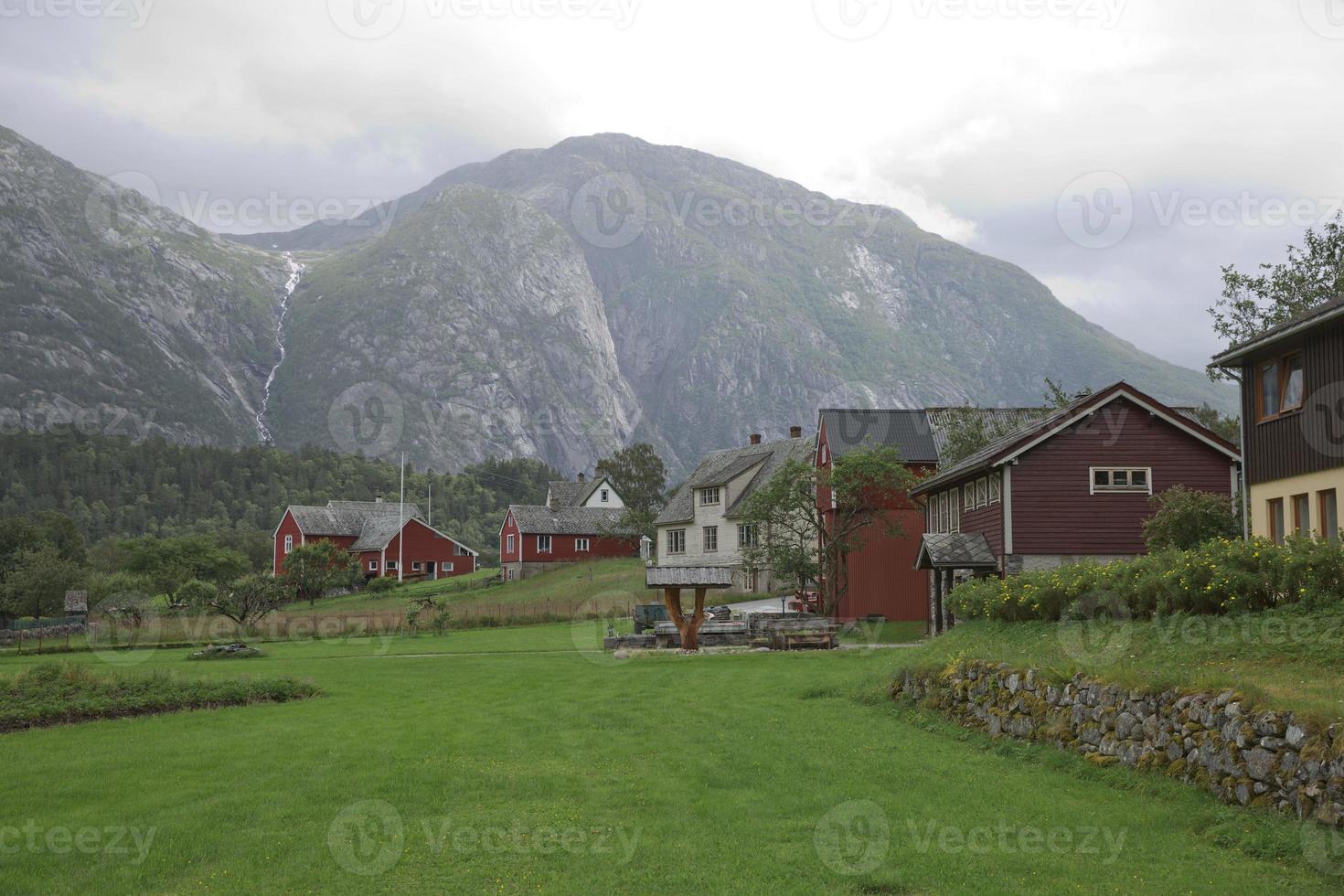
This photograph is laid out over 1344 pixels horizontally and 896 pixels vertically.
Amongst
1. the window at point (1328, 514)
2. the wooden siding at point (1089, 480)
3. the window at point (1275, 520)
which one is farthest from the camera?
the wooden siding at point (1089, 480)

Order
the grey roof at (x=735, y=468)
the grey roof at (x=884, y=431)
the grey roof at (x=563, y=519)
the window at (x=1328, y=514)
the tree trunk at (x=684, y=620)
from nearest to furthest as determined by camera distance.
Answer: the window at (x=1328, y=514) → the tree trunk at (x=684, y=620) → the grey roof at (x=884, y=431) → the grey roof at (x=735, y=468) → the grey roof at (x=563, y=519)

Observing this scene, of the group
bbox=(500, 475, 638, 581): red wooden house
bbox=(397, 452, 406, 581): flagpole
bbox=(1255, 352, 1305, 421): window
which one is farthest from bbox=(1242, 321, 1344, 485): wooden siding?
bbox=(397, 452, 406, 581): flagpole

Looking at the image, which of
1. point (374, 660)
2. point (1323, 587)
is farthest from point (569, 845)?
point (374, 660)

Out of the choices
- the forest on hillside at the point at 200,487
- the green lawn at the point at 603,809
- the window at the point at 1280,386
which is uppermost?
the forest on hillside at the point at 200,487

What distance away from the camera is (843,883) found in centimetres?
937

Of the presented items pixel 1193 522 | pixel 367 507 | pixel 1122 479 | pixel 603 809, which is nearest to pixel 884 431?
pixel 1122 479

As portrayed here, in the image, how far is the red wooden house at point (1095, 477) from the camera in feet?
118

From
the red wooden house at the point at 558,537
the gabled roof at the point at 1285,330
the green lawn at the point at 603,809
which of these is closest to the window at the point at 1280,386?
the gabled roof at the point at 1285,330

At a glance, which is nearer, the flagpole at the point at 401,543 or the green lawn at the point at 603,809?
the green lawn at the point at 603,809

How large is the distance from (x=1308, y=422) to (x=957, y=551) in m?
14.5

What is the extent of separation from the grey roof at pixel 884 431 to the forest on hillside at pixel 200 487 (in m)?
84.3

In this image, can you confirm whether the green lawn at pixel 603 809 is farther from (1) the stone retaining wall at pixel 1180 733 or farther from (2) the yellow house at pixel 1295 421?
(2) the yellow house at pixel 1295 421

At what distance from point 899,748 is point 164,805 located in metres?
9.53

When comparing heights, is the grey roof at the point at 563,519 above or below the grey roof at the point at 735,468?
below
